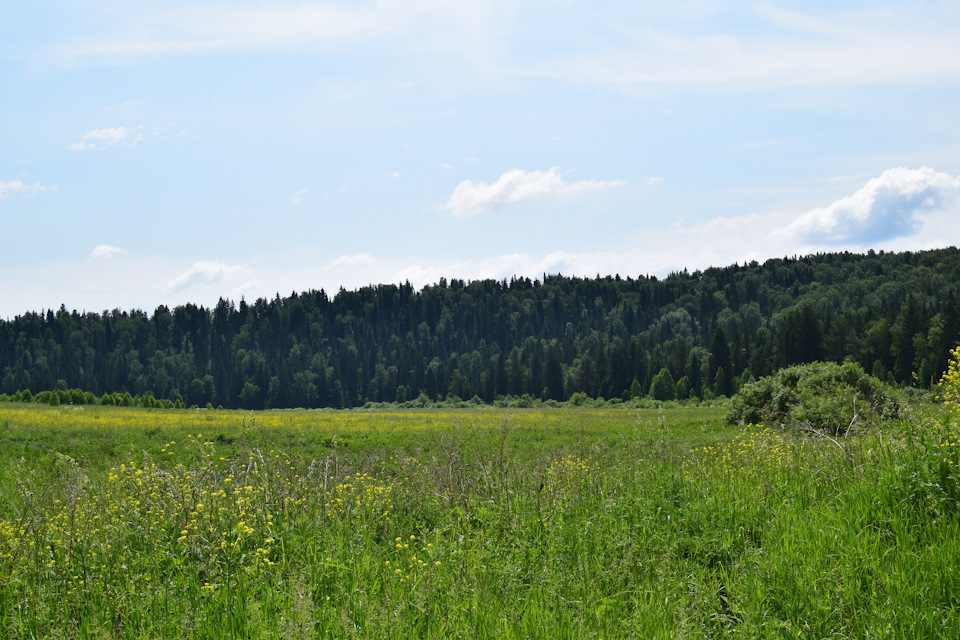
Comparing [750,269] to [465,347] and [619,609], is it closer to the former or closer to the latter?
[465,347]

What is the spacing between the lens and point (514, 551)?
5109 millimetres

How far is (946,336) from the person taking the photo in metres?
73.9

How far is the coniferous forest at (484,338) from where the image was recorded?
341 feet

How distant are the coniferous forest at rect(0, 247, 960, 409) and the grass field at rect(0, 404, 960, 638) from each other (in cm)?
8783

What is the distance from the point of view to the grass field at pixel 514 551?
4066 millimetres

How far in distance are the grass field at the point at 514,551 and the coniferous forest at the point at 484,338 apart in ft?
288

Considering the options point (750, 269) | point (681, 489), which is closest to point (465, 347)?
point (750, 269)

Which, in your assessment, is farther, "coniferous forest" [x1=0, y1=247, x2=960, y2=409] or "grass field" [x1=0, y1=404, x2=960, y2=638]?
"coniferous forest" [x1=0, y1=247, x2=960, y2=409]

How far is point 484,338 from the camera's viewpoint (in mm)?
181125

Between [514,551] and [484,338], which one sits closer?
[514,551]

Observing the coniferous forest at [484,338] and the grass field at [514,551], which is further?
the coniferous forest at [484,338]

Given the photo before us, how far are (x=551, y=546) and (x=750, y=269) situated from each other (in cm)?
20735

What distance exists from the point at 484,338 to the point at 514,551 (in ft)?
578

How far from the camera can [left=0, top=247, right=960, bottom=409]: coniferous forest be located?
341ft
